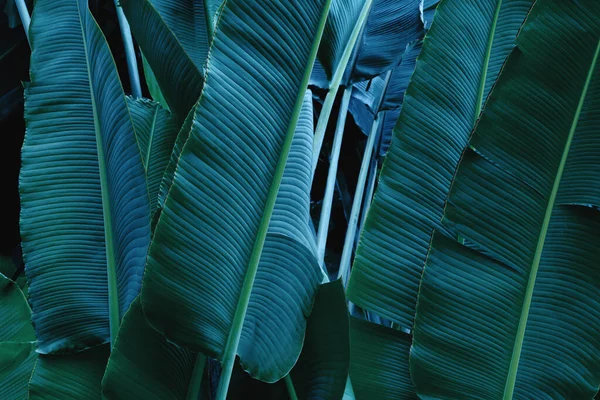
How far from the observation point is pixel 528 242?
0.56 metres

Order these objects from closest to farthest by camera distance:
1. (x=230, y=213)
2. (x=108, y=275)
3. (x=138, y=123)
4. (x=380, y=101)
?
(x=230, y=213)
(x=108, y=275)
(x=138, y=123)
(x=380, y=101)

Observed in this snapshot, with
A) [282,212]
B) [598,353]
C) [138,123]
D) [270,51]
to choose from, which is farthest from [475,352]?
[138,123]

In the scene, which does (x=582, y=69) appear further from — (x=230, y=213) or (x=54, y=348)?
(x=54, y=348)

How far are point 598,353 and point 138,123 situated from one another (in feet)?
2.15

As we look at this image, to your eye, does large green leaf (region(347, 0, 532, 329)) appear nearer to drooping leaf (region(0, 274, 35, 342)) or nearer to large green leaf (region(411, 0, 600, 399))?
large green leaf (region(411, 0, 600, 399))

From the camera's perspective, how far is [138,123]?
0.83 m

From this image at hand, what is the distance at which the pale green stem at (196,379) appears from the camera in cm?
61

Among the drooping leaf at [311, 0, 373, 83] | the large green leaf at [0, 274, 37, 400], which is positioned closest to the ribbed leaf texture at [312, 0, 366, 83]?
the drooping leaf at [311, 0, 373, 83]

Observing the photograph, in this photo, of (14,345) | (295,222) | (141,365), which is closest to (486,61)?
(295,222)

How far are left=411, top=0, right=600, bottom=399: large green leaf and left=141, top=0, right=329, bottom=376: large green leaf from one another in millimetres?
170

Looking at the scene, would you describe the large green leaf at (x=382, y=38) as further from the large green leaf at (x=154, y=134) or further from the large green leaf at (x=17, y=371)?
the large green leaf at (x=17, y=371)

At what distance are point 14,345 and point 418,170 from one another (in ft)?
1.59

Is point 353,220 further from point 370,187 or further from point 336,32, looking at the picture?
point 336,32

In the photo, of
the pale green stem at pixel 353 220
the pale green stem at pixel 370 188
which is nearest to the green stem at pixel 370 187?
the pale green stem at pixel 370 188
